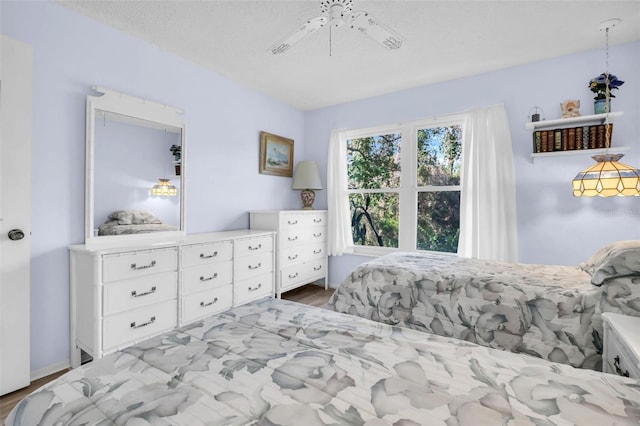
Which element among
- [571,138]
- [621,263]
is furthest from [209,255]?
[571,138]

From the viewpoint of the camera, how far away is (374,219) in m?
4.13

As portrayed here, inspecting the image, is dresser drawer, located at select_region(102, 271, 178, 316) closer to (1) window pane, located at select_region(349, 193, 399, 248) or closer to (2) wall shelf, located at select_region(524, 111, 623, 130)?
(1) window pane, located at select_region(349, 193, 399, 248)

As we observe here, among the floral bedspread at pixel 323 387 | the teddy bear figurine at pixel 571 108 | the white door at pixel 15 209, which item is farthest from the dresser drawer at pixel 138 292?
the teddy bear figurine at pixel 571 108

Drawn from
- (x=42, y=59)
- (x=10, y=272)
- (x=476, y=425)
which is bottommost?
(x=476, y=425)

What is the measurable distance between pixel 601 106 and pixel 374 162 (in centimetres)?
224

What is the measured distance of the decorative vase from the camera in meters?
2.63

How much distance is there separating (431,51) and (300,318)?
8.49ft

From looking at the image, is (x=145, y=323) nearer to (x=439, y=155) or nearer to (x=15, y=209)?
(x=15, y=209)

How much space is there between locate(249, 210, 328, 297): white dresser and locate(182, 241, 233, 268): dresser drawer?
74 cm

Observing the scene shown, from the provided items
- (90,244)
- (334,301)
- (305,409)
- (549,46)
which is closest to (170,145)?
(90,244)

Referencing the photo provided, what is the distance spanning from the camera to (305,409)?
0.77 metres

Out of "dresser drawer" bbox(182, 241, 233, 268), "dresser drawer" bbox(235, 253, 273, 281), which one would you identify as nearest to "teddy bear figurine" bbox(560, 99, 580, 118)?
"dresser drawer" bbox(235, 253, 273, 281)

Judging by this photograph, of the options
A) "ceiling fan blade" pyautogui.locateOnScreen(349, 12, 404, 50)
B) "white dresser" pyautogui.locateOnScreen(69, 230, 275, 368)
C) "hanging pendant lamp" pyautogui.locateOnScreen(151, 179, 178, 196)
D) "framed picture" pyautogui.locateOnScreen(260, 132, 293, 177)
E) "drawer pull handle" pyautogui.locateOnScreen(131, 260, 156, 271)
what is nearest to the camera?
"ceiling fan blade" pyautogui.locateOnScreen(349, 12, 404, 50)

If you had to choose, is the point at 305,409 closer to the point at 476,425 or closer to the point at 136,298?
the point at 476,425
